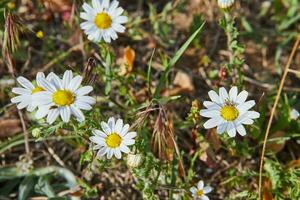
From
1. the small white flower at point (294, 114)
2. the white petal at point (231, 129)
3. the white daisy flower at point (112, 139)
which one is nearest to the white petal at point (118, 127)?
the white daisy flower at point (112, 139)

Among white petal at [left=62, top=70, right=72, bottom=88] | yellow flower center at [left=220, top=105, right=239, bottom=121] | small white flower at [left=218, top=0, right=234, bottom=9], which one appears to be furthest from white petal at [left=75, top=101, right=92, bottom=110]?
small white flower at [left=218, top=0, right=234, bottom=9]

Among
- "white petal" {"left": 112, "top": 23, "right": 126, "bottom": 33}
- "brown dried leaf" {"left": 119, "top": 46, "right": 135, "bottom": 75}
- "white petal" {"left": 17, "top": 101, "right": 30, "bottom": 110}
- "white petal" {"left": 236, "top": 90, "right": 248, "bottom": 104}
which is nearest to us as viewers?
"white petal" {"left": 17, "top": 101, "right": 30, "bottom": 110}

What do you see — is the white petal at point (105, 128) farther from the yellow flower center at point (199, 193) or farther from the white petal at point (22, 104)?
the yellow flower center at point (199, 193)

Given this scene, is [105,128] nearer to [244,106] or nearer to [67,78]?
[67,78]

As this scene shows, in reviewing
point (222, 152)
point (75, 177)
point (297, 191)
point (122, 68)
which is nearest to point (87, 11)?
point (122, 68)

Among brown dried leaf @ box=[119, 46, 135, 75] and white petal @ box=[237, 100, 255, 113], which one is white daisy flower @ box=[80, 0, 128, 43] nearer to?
brown dried leaf @ box=[119, 46, 135, 75]

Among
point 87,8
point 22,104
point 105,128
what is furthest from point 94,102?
point 87,8

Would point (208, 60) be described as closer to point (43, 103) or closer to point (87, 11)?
point (87, 11)
